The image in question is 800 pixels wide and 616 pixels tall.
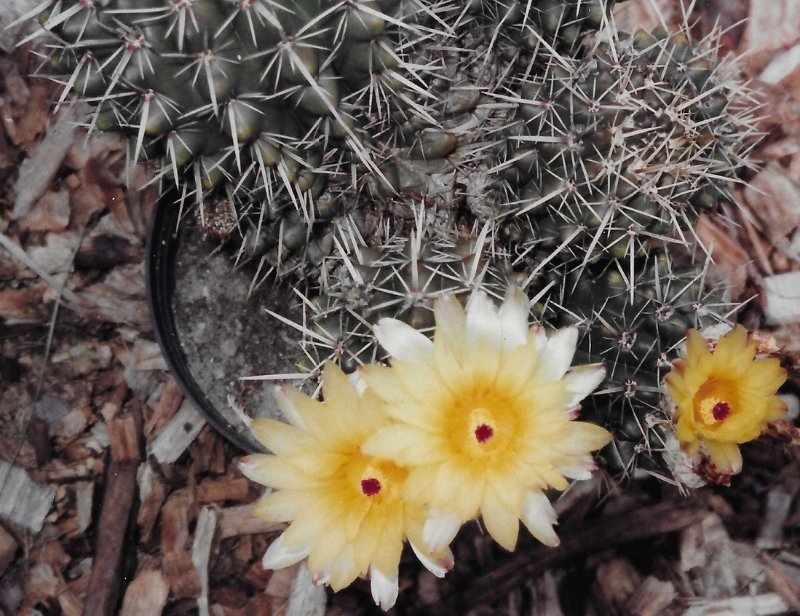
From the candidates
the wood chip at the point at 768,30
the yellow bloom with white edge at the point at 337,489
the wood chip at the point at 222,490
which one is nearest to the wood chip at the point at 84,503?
the wood chip at the point at 222,490

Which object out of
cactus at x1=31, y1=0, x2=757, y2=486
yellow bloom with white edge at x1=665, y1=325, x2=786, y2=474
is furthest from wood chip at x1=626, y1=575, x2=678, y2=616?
yellow bloom with white edge at x1=665, y1=325, x2=786, y2=474

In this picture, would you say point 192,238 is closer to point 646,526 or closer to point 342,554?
point 342,554

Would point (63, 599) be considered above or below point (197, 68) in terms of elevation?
below

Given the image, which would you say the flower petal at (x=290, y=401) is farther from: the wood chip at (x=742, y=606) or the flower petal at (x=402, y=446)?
the wood chip at (x=742, y=606)

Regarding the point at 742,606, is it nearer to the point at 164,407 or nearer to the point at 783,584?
the point at 783,584

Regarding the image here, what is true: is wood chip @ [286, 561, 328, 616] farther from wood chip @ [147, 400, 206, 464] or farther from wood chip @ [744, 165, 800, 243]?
wood chip @ [744, 165, 800, 243]

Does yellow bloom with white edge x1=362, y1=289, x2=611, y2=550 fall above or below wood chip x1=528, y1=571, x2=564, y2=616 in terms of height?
above

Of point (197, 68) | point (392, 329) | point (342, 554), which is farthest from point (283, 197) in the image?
point (342, 554)
